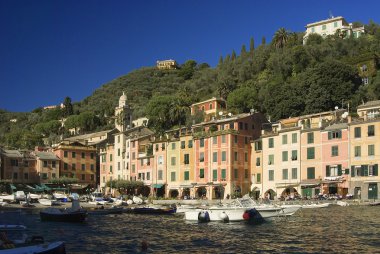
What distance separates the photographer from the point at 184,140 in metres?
91.5

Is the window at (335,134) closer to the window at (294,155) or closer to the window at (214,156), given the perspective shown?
the window at (294,155)

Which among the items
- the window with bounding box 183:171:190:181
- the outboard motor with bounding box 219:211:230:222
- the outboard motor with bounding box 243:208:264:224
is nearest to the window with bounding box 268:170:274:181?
the window with bounding box 183:171:190:181

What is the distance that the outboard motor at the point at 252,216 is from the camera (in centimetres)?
5150

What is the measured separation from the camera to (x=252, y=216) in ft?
169

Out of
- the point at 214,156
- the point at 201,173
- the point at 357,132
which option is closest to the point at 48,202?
the point at 201,173

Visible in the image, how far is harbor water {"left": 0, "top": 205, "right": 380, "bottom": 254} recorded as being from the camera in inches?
1371

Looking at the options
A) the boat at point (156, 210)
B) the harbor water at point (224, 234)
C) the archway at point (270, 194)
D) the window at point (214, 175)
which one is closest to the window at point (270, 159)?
the archway at point (270, 194)

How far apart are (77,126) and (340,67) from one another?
88027 mm

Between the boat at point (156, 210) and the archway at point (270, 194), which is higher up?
the archway at point (270, 194)

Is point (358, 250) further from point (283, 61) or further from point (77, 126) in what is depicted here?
point (77, 126)

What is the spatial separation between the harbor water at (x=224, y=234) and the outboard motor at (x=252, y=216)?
94 cm

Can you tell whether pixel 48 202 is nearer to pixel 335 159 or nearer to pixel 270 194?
pixel 270 194

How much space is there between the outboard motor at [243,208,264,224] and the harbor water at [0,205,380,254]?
37.0 inches

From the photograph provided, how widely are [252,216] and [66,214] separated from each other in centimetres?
1858
